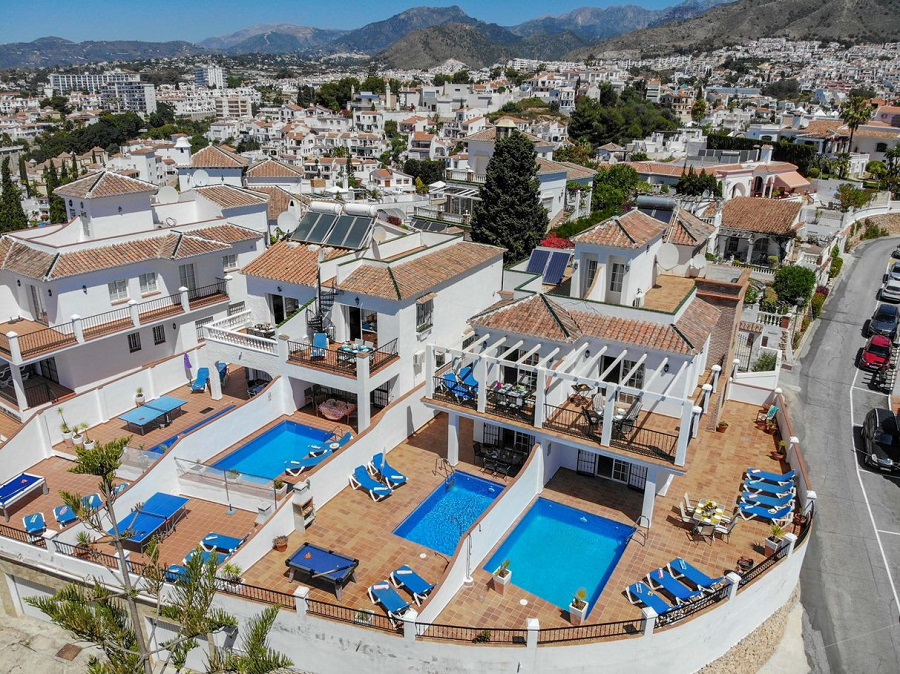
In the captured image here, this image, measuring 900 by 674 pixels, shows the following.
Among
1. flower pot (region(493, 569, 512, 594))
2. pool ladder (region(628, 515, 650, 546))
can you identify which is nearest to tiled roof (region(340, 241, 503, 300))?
flower pot (region(493, 569, 512, 594))

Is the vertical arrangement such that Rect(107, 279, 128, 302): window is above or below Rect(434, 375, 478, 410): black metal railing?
above

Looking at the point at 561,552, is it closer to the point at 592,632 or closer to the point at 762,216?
the point at 592,632

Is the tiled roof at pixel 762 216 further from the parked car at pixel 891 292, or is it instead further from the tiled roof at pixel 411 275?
the tiled roof at pixel 411 275

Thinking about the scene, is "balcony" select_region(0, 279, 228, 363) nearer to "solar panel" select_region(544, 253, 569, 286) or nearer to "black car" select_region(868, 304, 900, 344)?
"solar panel" select_region(544, 253, 569, 286)

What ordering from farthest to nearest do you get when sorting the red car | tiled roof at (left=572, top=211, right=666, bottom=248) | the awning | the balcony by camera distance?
1. the awning
2. the red car
3. the balcony
4. tiled roof at (left=572, top=211, right=666, bottom=248)

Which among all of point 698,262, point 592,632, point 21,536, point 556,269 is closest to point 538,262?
point 556,269
